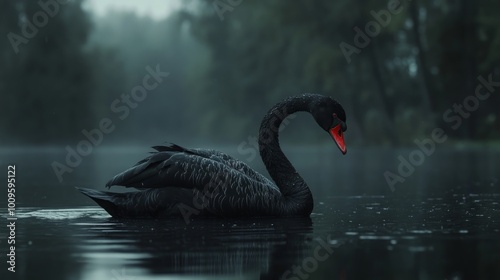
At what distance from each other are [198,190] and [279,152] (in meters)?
1.26

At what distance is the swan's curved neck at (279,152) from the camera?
10.0 metres

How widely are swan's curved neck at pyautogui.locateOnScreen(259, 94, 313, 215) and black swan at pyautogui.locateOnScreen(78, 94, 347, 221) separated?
0.42 ft

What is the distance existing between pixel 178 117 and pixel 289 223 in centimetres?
9877

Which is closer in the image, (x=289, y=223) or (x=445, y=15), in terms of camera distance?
(x=289, y=223)

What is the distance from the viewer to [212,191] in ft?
31.0

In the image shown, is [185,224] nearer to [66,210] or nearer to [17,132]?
[66,210]

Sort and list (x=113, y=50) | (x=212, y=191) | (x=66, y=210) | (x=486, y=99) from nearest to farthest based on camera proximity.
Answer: (x=212, y=191) → (x=66, y=210) → (x=486, y=99) → (x=113, y=50)

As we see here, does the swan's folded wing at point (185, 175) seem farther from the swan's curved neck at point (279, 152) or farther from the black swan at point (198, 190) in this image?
the swan's curved neck at point (279, 152)

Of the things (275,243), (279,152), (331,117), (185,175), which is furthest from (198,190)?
(275,243)

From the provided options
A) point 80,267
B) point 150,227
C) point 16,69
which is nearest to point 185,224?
point 150,227

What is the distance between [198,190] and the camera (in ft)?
30.9

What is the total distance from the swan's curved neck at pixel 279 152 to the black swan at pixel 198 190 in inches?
5.0

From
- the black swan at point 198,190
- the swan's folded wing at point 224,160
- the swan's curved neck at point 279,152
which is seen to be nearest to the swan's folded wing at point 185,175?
the black swan at point 198,190

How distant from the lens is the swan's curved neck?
395 inches
